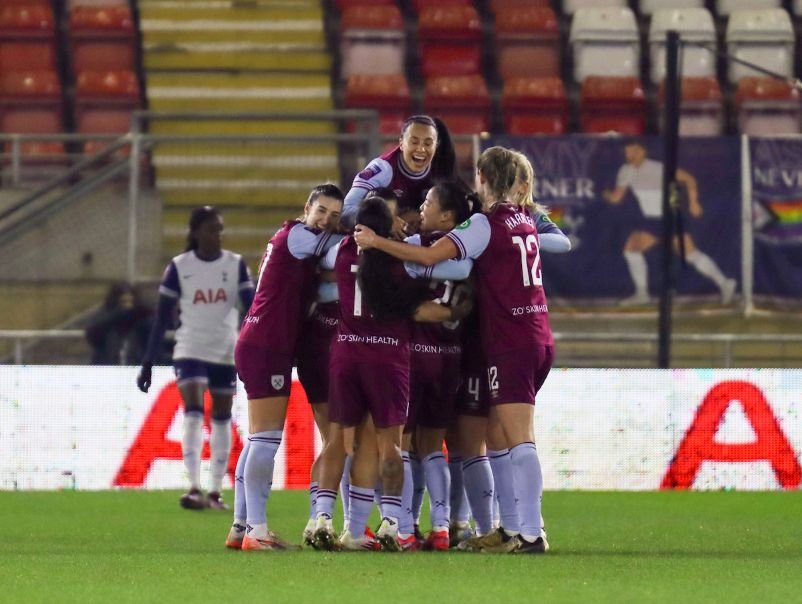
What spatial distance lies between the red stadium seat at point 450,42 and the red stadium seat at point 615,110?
5.04 ft

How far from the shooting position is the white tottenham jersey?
34.5 feet

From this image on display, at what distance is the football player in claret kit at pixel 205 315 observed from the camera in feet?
34.4

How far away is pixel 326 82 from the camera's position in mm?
17672

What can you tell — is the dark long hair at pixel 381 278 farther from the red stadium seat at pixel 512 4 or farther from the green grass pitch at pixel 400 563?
the red stadium seat at pixel 512 4

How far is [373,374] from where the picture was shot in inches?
291

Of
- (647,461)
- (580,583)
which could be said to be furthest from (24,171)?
(580,583)

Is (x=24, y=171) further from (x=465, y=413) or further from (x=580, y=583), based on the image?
(x=580, y=583)

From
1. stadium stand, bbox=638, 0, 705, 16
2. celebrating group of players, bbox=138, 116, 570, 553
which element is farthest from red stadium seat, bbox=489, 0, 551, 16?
celebrating group of players, bbox=138, 116, 570, 553

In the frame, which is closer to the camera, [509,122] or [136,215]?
[136,215]

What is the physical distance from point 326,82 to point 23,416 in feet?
21.6

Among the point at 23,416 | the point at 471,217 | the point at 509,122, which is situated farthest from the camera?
the point at 509,122

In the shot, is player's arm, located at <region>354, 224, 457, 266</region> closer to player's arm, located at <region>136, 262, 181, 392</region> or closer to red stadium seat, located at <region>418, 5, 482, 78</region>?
player's arm, located at <region>136, 262, 181, 392</region>

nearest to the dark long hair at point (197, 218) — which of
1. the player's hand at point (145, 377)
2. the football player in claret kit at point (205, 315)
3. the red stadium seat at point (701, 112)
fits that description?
the football player in claret kit at point (205, 315)

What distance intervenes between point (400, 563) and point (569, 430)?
5648 mm
